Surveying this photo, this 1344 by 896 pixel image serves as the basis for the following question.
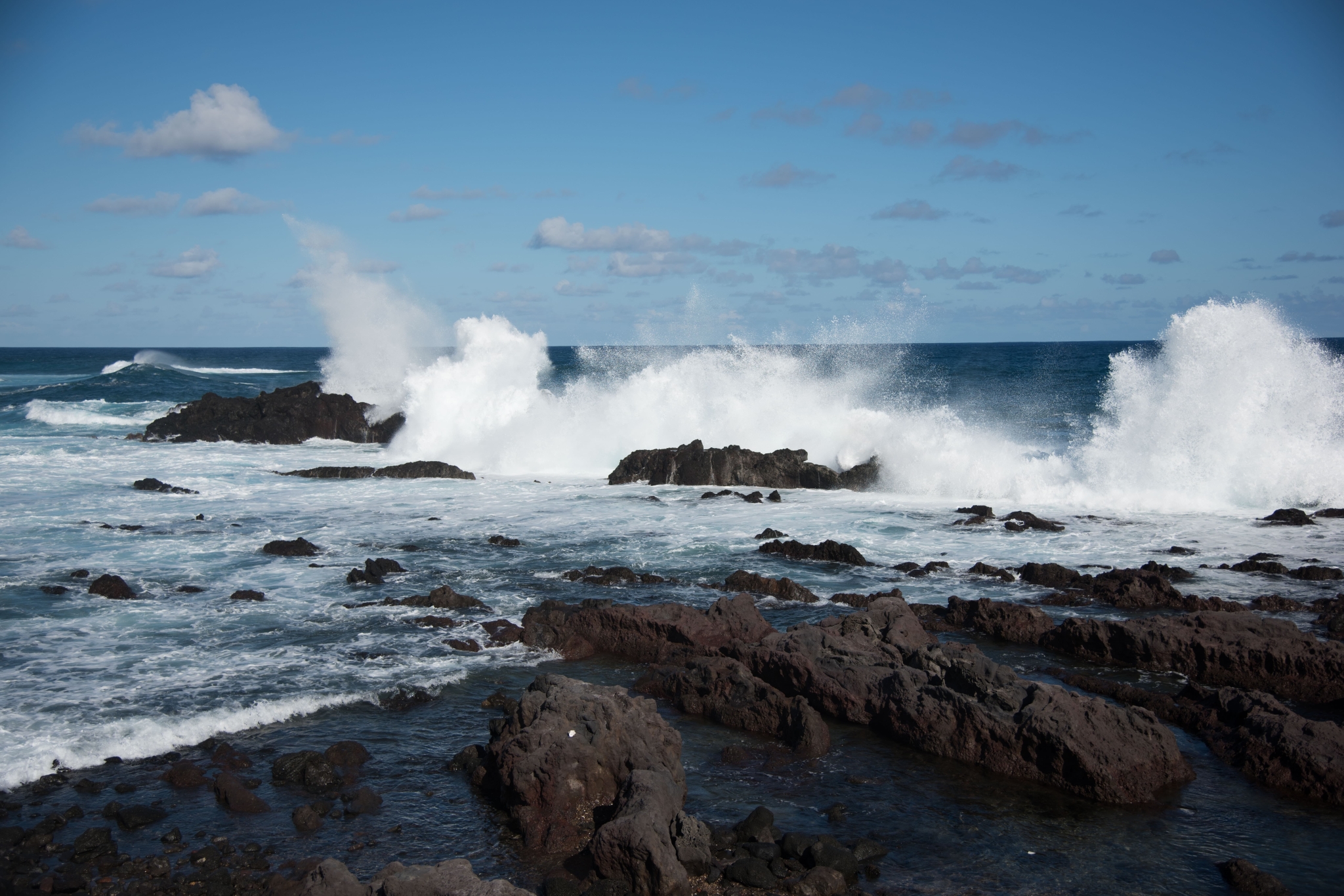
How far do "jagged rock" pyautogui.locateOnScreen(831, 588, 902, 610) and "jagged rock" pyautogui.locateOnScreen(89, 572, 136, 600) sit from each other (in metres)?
9.41

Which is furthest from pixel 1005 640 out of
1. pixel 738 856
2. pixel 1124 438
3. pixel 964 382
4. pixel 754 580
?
pixel 964 382

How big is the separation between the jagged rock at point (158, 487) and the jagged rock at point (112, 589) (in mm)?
9055

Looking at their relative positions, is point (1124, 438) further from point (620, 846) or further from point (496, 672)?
point (620, 846)

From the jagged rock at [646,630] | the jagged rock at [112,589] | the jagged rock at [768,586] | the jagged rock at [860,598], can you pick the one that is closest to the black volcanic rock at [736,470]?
the jagged rock at [768,586]

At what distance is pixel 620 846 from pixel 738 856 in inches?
33.5

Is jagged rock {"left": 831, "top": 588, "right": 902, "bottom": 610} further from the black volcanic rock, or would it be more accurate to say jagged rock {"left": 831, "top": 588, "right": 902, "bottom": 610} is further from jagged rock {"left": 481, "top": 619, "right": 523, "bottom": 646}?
the black volcanic rock

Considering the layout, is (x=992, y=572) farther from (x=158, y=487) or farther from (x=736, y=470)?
(x=158, y=487)

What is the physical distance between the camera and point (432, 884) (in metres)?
4.96

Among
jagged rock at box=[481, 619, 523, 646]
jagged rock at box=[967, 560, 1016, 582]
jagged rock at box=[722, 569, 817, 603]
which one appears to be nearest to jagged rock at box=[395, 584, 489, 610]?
jagged rock at box=[481, 619, 523, 646]

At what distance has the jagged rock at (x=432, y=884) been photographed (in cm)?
493

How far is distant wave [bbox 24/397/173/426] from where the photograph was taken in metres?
36.2

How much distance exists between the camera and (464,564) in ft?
47.5

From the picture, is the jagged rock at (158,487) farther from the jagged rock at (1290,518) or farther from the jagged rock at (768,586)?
the jagged rock at (1290,518)

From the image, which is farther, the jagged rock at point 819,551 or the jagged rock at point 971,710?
the jagged rock at point 819,551
